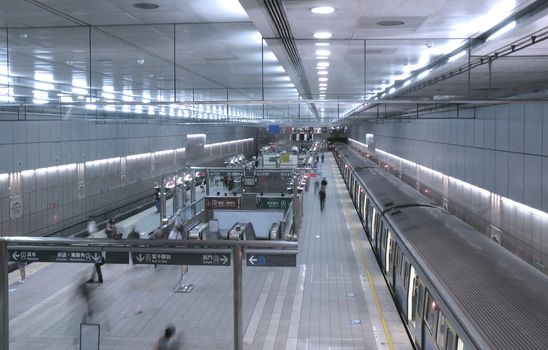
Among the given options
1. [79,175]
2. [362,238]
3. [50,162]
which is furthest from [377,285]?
[79,175]

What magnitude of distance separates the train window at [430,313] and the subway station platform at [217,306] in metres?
1.76

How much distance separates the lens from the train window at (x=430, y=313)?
7.64 m

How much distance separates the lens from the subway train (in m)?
5.57

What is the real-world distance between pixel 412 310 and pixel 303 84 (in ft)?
27.3

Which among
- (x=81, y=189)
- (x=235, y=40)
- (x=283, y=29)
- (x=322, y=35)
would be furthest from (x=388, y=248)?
(x=81, y=189)

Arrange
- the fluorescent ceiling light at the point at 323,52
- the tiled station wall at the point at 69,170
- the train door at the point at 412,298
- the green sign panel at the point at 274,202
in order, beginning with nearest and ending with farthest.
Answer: the train door at the point at 412,298, the fluorescent ceiling light at the point at 323,52, the tiled station wall at the point at 69,170, the green sign panel at the point at 274,202

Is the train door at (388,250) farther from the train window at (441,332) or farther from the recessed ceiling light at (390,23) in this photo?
the recessed ceiling light at (390,23)

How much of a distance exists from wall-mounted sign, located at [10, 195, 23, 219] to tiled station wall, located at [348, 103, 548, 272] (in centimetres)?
1592

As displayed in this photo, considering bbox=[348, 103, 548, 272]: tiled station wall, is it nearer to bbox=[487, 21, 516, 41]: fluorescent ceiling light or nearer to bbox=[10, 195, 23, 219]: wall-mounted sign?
bbox=[487, 21, 516, 41]: fluorescent ceiling light

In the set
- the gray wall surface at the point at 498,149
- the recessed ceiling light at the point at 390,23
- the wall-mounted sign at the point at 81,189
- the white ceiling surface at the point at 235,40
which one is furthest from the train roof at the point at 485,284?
the wall-mounted sign at the point at 81,189

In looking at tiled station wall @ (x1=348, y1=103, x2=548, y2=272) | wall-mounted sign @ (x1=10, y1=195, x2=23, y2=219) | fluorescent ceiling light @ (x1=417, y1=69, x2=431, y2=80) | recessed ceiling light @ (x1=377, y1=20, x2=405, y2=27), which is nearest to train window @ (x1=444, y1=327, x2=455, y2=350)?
recessed ceiling light @ (x1=377, y1=20, x2=405, y2=27)

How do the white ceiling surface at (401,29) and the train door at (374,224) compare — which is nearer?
the white ceiling surface at (401,29)

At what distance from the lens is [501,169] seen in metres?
14.4

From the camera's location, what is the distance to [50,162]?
2159 cm
